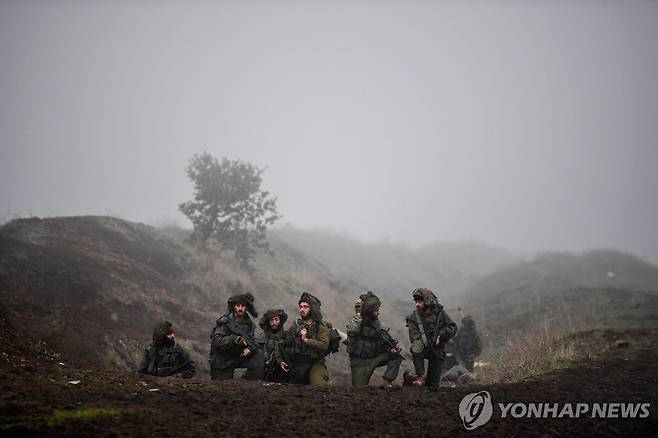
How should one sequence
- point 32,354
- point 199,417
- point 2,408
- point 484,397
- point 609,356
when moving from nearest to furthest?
point 2,408, point 199,417, point 484,397, point 32,354, point 609,356

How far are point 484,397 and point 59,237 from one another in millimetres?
14635

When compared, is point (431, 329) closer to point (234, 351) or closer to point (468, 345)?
point (234, 351)

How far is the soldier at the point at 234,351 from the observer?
6207mm

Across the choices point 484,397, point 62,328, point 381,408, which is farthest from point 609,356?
point 62,328

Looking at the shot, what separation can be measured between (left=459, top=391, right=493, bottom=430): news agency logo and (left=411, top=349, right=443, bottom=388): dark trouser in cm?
135

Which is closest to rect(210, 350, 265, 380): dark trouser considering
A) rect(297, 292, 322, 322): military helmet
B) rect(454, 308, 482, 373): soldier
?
rect(297, 292, 322, 322): military helmet

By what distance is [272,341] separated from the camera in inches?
275

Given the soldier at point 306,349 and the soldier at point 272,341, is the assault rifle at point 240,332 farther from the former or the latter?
the soldier at point 306,349

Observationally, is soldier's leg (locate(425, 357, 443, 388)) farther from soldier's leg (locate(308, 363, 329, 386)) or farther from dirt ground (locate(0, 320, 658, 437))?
soldier's leg (locate(308, 363, 329, 386))

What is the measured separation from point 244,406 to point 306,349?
7.39 feet

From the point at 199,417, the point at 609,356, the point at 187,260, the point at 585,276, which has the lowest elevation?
the point at 199,417

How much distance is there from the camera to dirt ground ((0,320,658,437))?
3.18 meters

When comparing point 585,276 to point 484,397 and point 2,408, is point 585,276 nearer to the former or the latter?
point 484,397

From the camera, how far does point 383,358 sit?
253 inches
